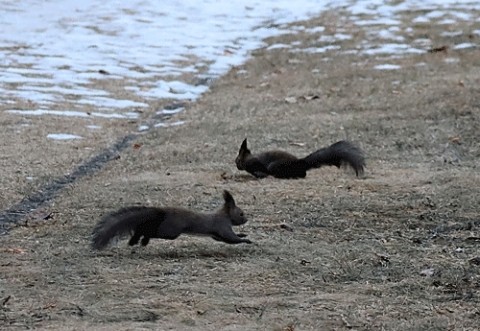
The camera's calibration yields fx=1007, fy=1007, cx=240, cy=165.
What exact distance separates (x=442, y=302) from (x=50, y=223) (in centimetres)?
260

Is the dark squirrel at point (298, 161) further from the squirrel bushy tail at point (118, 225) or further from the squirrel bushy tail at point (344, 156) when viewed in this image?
the squirrel bushy tail at point (118, 225)

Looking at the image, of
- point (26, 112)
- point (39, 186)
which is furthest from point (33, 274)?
point (26, 112)

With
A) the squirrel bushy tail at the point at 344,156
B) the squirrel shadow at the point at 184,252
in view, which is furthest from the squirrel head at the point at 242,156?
the squirrel shadow at the point at 184,252

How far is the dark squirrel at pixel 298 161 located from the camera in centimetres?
692

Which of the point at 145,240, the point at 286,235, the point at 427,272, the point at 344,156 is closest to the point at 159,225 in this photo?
the point at 145,240

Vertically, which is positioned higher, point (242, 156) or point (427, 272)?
point (427, 272)

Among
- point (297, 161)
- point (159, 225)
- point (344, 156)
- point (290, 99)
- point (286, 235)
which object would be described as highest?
point (159, 225)

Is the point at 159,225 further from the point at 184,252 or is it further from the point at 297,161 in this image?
the point at 297,161

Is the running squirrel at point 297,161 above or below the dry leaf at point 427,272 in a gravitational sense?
below

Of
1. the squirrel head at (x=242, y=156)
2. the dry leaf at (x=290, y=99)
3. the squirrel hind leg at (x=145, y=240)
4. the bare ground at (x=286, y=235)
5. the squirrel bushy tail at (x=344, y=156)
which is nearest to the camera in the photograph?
the bare ground at (x=286, y=235)

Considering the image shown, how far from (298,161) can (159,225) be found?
2313 mm

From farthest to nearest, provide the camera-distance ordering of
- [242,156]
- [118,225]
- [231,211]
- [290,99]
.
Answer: [290,99], [242,156], [231,211], [118,225]

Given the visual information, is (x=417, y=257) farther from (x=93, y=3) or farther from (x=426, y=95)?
(x=93, y=3)

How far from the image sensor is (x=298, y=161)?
731 cm
